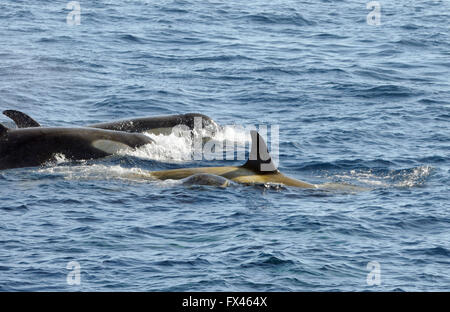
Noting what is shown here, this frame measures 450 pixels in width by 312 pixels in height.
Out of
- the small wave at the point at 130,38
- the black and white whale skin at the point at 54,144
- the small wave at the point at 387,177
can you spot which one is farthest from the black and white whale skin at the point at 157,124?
the small wave at the point at 130,38

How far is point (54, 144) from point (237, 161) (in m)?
5.47

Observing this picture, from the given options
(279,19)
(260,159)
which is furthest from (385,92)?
(279,19)

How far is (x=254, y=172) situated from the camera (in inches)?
858

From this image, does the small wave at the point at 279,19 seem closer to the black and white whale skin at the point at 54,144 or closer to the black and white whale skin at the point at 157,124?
the black and white whale skin at the point at 157,124

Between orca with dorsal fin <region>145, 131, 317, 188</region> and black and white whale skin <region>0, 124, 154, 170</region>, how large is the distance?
243 centimetres

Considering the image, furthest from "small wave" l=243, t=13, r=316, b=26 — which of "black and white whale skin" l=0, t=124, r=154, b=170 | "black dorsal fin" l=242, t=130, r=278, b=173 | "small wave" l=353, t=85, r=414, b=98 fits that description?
"black dorsal fin" l=242, t=130, r=278, b=173

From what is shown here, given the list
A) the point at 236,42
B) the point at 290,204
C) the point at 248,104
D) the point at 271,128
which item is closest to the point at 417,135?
the point at 271,128

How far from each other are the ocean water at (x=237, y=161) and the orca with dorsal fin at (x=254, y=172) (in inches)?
18.2

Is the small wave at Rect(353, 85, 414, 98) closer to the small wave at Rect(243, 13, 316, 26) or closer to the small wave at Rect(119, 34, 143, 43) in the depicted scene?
the small wave at Rect(119, 34, 143, 43)

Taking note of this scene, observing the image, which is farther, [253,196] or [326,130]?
[326,130]

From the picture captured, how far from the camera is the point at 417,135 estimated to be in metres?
28.0

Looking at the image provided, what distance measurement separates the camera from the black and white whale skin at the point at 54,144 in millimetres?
22891

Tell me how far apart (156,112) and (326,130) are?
682cm
